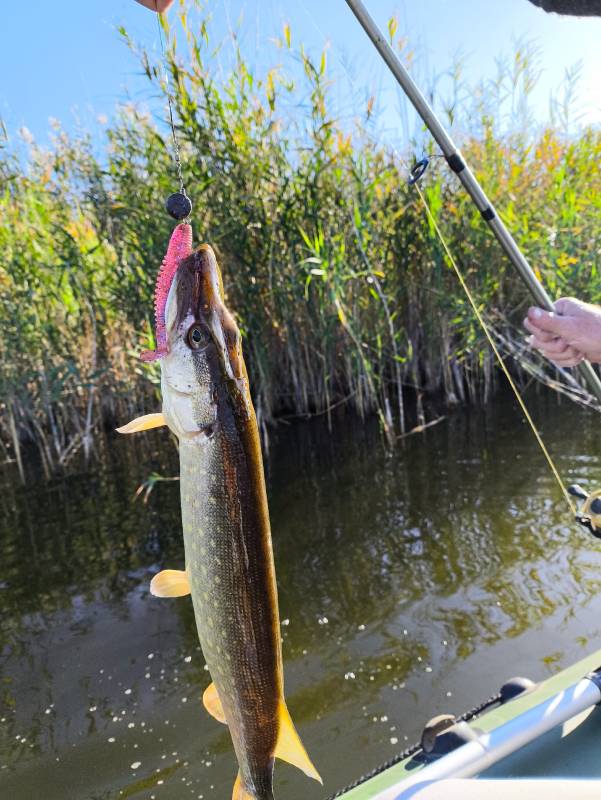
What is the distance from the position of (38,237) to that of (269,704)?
656 cm

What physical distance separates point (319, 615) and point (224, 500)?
2.67 metres

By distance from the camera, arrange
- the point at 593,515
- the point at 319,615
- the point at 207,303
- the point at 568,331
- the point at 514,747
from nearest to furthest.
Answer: the point at 207,303 < the point at 514,747 < the point at 568,331 < the point at 593,515 < the point at 319,615

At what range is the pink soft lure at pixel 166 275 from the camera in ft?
3.84

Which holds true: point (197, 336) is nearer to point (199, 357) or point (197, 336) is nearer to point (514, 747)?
point (199, 357)

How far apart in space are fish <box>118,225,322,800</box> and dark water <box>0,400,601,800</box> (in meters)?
1.43

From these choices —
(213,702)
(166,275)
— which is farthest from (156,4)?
(213,702)

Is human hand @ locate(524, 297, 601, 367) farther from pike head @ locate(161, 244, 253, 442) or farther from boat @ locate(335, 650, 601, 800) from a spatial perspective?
pike head @ locate(161, 244, 253, 442)

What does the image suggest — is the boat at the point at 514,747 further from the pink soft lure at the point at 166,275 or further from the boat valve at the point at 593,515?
the pink soft lure at the point at 166,275

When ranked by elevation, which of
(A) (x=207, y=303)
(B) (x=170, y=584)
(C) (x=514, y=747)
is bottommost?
(C) (x=514, y=747)

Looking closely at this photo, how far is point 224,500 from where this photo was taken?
1181 millimetres

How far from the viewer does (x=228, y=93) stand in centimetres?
546

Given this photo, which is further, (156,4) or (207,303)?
(156,4)

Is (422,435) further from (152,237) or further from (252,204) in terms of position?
(152,237)

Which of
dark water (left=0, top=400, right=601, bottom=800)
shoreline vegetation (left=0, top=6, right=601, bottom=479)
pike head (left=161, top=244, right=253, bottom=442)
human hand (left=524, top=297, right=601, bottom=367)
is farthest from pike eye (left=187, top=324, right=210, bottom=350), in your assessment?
shoreline vegetation (left=0, top=6, right=601, bottom=479)
